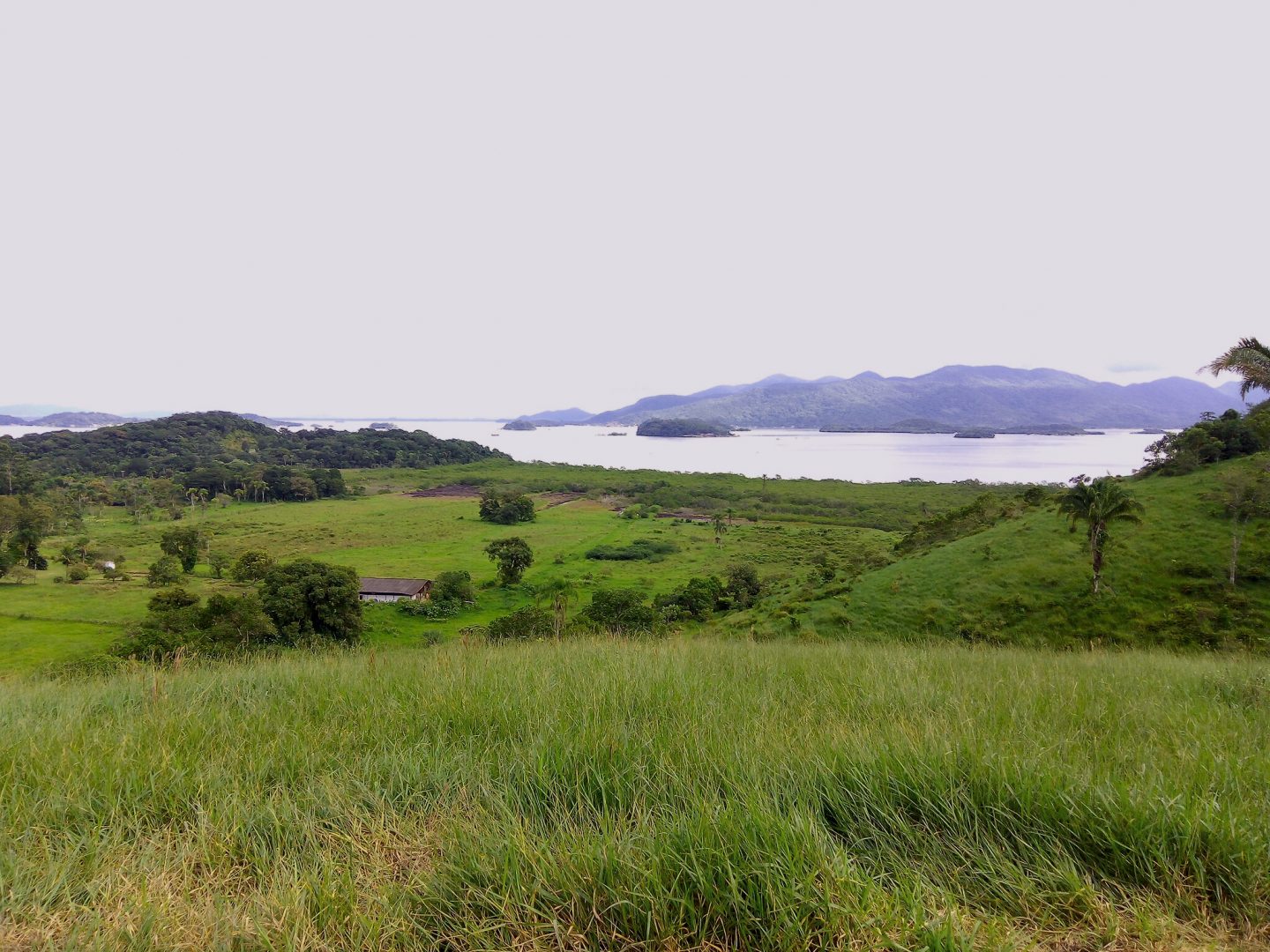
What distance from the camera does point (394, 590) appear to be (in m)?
47.5

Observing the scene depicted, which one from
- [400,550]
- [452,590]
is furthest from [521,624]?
[400,550]

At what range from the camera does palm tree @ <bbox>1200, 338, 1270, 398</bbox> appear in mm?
11461

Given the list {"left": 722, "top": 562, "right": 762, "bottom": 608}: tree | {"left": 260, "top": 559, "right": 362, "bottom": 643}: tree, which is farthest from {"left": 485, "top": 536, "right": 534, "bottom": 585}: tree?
{"left": 722, "top": 562, "right": 762, "bottom": 608}: tree

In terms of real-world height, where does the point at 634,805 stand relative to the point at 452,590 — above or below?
above

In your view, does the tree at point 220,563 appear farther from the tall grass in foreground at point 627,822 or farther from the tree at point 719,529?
the tall grass in foreground at point 627,822

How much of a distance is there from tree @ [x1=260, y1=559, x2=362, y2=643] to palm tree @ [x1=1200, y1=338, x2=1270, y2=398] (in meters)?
38.1

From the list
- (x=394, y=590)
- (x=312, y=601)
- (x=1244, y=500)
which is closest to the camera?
(x=1244, y=500)

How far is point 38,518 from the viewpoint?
212 feet

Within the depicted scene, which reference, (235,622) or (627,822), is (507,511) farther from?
(627,822)

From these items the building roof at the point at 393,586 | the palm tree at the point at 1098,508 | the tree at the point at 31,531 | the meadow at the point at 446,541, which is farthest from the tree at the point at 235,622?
the palm tree at the point at 1098,508

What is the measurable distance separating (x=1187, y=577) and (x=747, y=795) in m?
36.5

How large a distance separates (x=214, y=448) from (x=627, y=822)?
202 metres

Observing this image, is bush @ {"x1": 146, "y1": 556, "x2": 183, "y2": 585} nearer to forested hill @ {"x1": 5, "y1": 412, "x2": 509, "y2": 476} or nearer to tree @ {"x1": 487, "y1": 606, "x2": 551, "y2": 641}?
tree @ {"x1": 487, "y1": 606, "x2": 551, "y2": 641}

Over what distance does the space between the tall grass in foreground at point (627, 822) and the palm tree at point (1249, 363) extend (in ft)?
39.1
